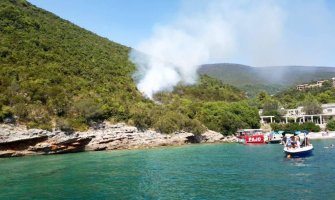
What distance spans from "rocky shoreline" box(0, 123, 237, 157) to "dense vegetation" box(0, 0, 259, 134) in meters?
1.64

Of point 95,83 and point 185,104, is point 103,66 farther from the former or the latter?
point 185,104

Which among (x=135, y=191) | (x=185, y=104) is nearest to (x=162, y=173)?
(x=135, y=191)

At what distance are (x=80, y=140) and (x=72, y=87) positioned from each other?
49.4 feet

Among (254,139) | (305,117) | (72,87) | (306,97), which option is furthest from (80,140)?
(306,97)

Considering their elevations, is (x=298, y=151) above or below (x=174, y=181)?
above

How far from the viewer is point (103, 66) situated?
98125 millimetres

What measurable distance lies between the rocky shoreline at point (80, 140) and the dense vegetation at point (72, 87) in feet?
5.39

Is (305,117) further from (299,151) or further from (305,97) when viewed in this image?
(299,151)

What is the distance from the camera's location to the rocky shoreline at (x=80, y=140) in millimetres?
57594

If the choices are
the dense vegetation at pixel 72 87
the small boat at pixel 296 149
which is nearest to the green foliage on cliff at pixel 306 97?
the dense vegetation at pixel 72 87

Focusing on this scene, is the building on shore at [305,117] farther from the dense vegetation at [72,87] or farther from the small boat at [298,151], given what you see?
the small boat at [298,151]

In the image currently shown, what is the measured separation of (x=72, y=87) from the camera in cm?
7531

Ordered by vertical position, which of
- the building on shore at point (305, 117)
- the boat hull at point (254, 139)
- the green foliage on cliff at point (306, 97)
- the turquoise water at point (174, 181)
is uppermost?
the green foliage on cliff at point (306, 97)

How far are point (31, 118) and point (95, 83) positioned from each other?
80.7 feet
